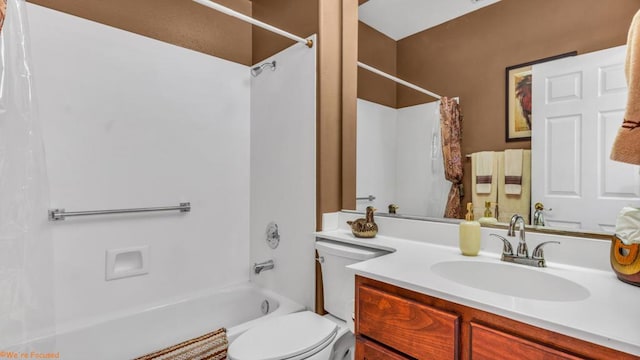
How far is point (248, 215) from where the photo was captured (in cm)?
235

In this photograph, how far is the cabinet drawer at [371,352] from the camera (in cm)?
97

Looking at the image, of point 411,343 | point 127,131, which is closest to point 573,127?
point 411,343

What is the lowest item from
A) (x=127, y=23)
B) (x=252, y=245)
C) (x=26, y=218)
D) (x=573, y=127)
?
(x=252, y=245)

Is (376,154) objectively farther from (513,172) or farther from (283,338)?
(283,338)

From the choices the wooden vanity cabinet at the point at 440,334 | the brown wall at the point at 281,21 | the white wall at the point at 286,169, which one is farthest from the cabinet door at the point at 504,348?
the brown wall at the point at 281,21

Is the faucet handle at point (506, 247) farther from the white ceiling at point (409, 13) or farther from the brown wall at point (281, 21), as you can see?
the brown wall at point (281, 21)

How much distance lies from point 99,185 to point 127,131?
349mm

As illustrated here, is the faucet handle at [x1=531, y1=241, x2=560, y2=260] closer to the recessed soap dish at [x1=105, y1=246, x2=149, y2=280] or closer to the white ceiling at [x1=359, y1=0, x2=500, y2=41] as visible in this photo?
the white ceiling at [x1=359, y1=0, x2=500, y2=41]

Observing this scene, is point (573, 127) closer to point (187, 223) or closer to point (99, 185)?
point (187, 223)

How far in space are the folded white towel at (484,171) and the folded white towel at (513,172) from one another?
2.3 inches

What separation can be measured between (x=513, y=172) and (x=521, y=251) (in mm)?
337

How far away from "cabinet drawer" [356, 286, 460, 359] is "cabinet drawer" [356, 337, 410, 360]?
2 centimetres

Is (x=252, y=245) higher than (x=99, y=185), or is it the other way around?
(x=99, y=185)

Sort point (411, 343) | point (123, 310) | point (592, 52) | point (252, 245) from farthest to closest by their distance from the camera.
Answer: point (252, 245)
point (123, 310)
point (592, 52)
point (411, 343)
